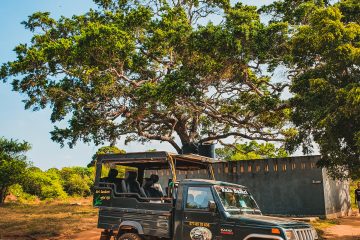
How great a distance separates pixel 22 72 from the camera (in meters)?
21.2

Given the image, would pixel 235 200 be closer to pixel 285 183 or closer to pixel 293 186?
pixel 293 186

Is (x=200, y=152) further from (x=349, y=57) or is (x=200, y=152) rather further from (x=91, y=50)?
(x=349, y=57)

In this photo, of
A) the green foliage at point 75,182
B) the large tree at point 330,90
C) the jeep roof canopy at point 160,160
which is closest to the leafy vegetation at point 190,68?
the large tree at point 330,90

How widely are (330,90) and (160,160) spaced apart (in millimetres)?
7417

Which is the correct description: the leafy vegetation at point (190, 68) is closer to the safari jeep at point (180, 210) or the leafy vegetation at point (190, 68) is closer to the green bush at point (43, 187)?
the safari jeep at point (180, 210)

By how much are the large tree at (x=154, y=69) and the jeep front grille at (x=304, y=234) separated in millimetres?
11812

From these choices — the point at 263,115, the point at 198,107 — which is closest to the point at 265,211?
the point at 263,115

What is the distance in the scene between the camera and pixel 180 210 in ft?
26.7

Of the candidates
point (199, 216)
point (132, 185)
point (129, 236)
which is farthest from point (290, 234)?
point (132, 185)

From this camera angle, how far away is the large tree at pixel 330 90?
1230 centimetres

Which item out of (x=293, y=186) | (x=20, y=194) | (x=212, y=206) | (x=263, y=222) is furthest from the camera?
(x=20, y=194)

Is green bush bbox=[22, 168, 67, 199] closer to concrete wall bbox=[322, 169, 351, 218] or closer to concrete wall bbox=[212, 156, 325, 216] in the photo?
concrete wall bbox=[212, 156, 325, 216]

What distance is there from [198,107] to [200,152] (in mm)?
4801

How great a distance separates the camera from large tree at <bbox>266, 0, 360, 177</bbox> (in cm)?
1230
